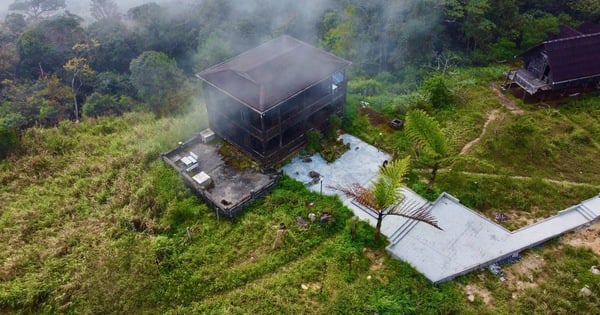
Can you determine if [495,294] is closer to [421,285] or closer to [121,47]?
[421,285]

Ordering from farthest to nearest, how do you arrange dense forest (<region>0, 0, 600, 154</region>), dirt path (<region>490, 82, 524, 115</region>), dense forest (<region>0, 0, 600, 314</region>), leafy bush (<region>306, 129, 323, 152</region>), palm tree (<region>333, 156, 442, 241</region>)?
1. dense forest (<region>0, 0, 600, 154</region>)
2. dirt path (<region>490, 82, 524, 115</region>)
3. leafy bush (<region>306, 129, 323, 152</region>)
4. dense forest (<region>0, 0, 600, 314</region>)
5. palm tree (<region>333, 156, 442, 241</region>)

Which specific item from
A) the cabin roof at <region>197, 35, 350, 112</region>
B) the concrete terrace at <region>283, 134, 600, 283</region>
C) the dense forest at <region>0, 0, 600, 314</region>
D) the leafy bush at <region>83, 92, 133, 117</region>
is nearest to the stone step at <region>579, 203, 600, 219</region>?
the concrete terrace at <region>283, 134, 600, 283</region>

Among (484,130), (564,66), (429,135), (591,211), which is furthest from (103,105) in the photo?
(564,66)

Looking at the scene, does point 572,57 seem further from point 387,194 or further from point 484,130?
point 387,194

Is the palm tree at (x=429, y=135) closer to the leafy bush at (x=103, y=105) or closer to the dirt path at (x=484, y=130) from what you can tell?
the dirt path at (x=484, y=130)

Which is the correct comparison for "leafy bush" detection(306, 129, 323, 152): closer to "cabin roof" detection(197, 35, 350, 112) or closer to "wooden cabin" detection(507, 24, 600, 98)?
"cabin roof" detection(197, 35, 350, 112)

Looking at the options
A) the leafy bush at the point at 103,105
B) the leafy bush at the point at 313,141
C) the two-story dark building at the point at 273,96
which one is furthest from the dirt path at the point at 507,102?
the leafy bush at the point at 103,105

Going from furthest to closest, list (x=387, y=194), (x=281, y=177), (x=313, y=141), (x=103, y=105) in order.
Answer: (x=103, y=105) < (x=313, y=141) < (x=281, y=177) < (x=387, y=194)
